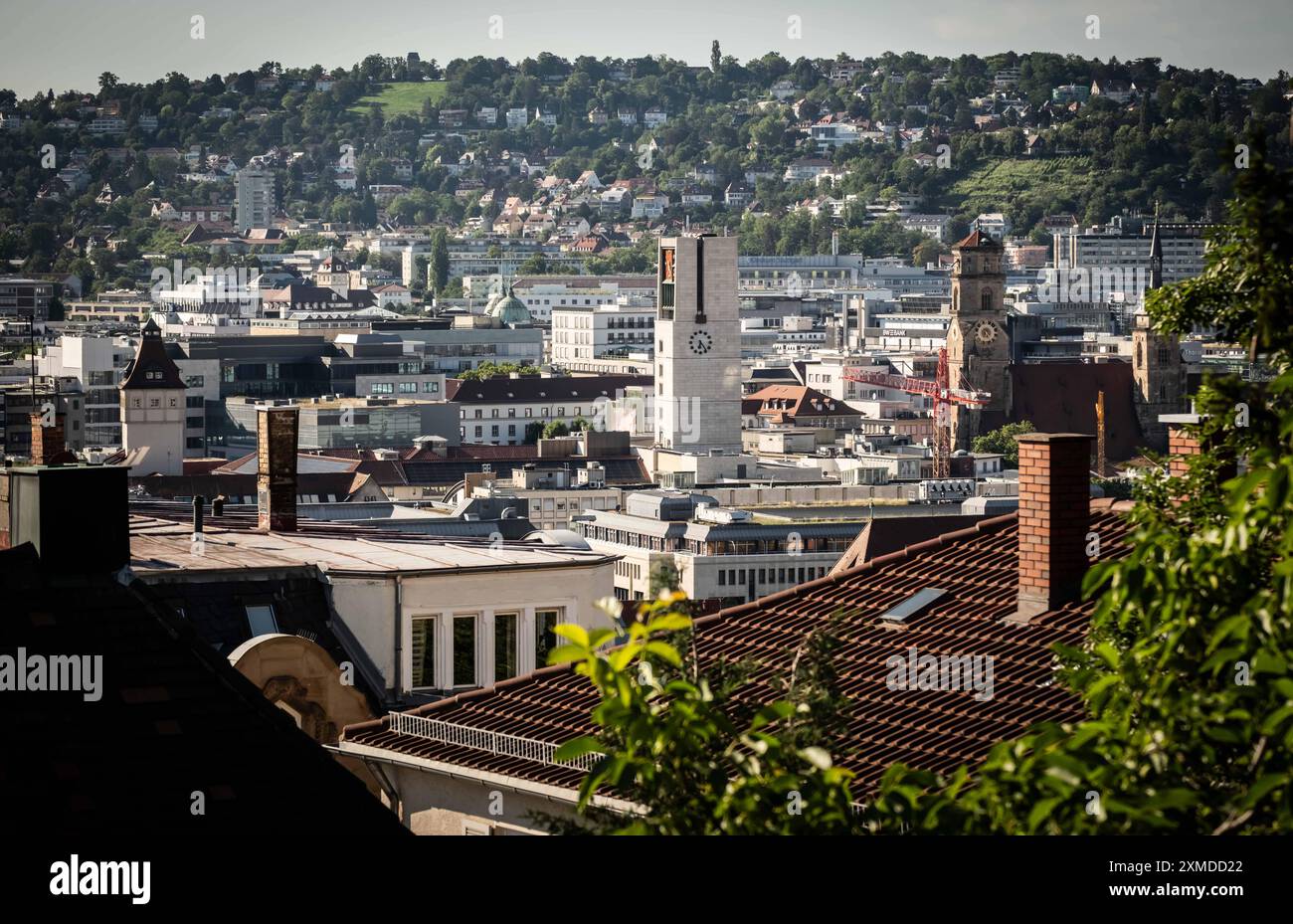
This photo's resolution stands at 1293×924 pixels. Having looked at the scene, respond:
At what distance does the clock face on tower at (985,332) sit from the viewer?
134875 millimetres

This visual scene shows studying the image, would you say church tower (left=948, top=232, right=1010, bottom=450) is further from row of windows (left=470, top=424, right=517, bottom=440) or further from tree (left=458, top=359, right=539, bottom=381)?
Result: tree (left=458, top=359, right=539, bottom=381)

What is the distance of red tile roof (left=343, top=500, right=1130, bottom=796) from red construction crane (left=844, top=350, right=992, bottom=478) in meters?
86.4

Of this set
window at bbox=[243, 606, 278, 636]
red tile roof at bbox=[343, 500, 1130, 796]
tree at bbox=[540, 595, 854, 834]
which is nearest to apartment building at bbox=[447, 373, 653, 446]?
window at bbox=[243, 606, 278, 636]

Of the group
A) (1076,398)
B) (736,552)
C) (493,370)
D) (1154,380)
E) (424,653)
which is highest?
(424,653)

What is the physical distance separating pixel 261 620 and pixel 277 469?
476cm

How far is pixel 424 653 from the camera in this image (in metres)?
16.3

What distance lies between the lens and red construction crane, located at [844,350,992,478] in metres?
107

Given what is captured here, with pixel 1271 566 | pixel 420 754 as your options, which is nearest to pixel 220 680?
pixel 1271 566

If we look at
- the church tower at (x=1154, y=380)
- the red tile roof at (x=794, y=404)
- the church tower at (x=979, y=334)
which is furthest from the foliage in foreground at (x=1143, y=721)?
the red tile roof at (x=794, y=404)

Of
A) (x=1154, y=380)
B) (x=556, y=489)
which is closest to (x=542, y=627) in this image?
(x=556, y=489)

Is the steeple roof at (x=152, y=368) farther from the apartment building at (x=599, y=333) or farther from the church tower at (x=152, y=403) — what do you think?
the apartment building at (x=599, y=333)

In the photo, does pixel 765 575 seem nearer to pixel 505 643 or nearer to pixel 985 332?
pixel 505 643

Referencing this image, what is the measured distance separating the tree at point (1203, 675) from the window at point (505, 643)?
31.3 feet
